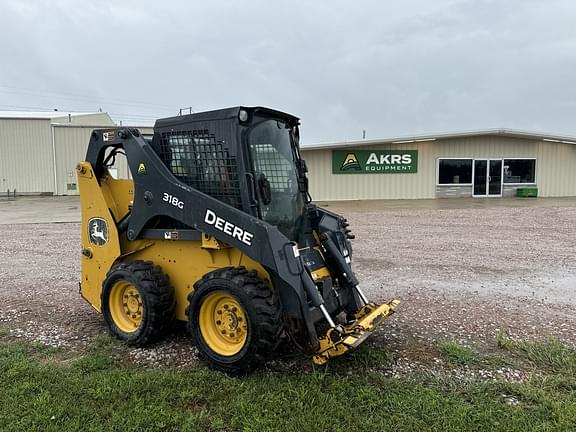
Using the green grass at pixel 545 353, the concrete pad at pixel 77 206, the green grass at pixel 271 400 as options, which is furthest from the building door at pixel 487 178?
the green grass at pixel 271 400

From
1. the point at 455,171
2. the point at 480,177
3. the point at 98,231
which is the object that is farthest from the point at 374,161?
the point at 98,231

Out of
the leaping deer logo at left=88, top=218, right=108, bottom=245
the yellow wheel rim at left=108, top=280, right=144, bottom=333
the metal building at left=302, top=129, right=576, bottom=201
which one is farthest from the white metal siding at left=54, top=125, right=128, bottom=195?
the yellow wheel rim at left=108, top=280, right=144, bottom=333

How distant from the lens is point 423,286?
21.7ft

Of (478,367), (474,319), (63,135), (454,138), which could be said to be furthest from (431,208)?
(63,135)

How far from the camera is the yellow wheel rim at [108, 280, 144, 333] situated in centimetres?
450

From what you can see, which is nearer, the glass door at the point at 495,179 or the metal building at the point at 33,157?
the glass door at the point at 495,179

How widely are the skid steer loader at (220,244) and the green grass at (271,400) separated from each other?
28 centimetres

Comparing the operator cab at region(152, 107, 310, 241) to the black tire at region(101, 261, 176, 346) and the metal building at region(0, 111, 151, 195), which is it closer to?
the black tire at region(101, 261, 176, 346)

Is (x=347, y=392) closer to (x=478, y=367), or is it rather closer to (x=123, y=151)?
(x=478, y=367)

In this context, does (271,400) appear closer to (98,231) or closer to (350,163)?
(98,231)

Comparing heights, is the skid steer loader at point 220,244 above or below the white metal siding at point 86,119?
below

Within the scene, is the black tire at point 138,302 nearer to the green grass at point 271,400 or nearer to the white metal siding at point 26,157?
the green grass at point 271,400

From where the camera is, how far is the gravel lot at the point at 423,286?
15.3 feet

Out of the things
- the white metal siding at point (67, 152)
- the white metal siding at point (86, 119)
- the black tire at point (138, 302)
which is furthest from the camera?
the white metal siding at point (86, 119)
